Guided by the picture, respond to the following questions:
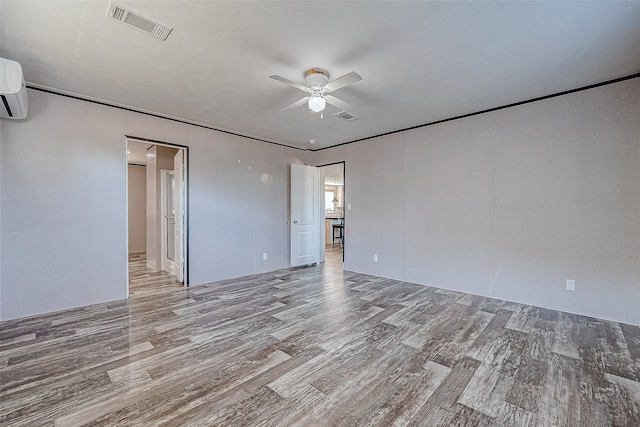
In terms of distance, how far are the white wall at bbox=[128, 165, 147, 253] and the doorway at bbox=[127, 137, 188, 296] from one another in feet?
2.92

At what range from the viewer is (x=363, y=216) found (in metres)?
5.55

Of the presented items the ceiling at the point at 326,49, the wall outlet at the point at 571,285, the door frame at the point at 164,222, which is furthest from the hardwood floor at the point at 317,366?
the ceiling at the point at 326,49

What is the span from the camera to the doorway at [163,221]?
4566 mm

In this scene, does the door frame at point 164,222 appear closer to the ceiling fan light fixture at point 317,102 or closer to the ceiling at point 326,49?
the ceiling at point 326,49

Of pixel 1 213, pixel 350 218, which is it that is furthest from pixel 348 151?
pixel 1 213

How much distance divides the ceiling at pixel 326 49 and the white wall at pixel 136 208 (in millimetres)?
4965

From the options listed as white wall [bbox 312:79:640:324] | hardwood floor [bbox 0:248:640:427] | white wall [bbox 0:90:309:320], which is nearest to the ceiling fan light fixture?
hardwood floor [bbox 0:248:640:427]

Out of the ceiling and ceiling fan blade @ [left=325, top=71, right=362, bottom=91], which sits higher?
the ceiling

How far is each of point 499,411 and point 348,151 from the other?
485 cm

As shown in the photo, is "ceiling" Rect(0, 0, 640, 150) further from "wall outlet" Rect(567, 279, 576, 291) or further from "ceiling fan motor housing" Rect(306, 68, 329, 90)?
"wall outlet" Rect(567, 279, 576, 291)

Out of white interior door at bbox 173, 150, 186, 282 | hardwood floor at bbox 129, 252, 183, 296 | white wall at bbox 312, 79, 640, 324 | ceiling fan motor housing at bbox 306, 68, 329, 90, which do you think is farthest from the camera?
white interior door at bbox 173, 150, 186, 282

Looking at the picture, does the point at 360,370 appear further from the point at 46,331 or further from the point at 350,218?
the point at 350,218

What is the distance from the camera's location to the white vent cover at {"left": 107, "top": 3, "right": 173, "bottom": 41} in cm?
200

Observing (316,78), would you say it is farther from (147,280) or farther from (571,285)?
(147,280)
